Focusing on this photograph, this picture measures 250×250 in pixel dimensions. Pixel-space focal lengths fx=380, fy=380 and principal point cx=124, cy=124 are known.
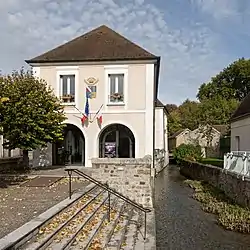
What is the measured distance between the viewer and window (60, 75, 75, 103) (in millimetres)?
21480

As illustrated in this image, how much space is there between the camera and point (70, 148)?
23.2m

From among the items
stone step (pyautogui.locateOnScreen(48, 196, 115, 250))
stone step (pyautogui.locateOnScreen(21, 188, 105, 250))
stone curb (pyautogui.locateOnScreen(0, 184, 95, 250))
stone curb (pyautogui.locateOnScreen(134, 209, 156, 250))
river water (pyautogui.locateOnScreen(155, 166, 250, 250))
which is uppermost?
stone curb (pyautogui.locateOnScreen(0, 184, 95, 250))

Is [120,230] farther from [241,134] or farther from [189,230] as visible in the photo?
[241,134]

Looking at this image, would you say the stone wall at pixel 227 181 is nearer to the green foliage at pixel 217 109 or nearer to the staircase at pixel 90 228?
the staircase at pixel 90 228

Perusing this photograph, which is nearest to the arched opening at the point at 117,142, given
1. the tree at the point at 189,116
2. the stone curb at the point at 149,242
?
the stone curb at the point at 149,242

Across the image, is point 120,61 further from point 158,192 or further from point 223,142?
point 223,142

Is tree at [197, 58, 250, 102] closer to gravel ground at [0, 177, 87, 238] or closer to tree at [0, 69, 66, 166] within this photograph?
tree at [0, 69, 66, 166]

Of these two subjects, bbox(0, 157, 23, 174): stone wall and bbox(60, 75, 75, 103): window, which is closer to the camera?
bbox(0, 157, 23, 174): stone wall

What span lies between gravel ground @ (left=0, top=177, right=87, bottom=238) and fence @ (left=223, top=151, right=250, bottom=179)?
228 inches

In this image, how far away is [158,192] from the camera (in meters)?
20.0

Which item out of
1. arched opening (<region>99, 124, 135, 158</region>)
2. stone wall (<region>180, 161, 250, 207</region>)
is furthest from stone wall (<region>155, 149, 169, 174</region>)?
arched opening (<region>99, 124, 135, 158</region>)

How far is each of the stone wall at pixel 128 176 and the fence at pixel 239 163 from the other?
11.4 ft

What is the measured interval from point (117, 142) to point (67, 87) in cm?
434

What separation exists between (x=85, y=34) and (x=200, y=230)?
16.3 meters
